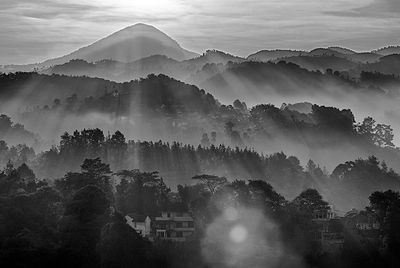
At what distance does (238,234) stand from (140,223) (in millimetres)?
13189

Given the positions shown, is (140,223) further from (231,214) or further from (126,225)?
(126,225)

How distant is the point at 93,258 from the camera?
3292 inches

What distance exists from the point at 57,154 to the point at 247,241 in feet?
222

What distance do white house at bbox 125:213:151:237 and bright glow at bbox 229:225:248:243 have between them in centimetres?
1131

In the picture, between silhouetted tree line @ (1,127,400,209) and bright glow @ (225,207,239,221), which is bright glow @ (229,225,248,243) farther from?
silhouetted tree line @ (1,127,400,209)

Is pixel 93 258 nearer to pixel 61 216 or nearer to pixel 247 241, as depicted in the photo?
pixel 61 216

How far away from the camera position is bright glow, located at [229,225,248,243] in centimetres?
9324

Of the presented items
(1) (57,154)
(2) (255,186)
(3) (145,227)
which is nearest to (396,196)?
(2) (255,186)

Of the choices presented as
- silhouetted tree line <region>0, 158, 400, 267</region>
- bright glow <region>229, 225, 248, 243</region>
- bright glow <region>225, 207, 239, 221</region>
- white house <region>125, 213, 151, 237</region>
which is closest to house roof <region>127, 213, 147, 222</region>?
white house <region>125, 213, 151, 237</region>

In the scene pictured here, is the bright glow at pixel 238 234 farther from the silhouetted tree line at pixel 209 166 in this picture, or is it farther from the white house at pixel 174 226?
the silhouetted tree line at pixel 209 166

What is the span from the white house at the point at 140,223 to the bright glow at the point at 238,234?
1131 cm

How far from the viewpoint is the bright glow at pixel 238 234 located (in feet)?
306

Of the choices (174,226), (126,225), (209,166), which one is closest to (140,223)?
(174,226)

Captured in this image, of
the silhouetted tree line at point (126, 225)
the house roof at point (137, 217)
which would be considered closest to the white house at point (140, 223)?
the house roof at point (137, 217)
